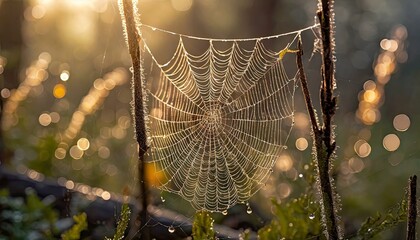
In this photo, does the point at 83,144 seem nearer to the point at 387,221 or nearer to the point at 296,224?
the point at 296,224

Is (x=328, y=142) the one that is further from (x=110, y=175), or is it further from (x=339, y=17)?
(x=339, y=17)

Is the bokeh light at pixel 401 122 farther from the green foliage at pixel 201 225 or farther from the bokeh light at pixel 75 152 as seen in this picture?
the green foliage at pixel 201 225

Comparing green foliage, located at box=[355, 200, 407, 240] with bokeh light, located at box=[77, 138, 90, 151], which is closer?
green foliage, located at box=[355, 200, 407, 240]

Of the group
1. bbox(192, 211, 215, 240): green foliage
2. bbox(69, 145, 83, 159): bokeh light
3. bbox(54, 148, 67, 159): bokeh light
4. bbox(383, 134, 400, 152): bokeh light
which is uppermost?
bbox(192, 211, 215, 240): green foliage

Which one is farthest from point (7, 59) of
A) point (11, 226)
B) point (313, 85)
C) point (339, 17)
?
point (339, 17)

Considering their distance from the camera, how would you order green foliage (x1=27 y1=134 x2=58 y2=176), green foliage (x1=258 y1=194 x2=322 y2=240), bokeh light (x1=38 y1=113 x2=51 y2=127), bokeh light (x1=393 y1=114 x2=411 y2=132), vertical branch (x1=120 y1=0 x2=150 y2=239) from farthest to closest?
bokeh light (x1=393 y1=114 x2=411 y2=132)
bokeh light (x1=38 y1=113 x2=51 y2=127)
green foliage (x1=27 y1=134 x2=58 y2=176)
green foliage (x1=258 y1=194 x2=322 y2=240)
vertical branch (x1=120 y1=0 x2=150 y2=239)

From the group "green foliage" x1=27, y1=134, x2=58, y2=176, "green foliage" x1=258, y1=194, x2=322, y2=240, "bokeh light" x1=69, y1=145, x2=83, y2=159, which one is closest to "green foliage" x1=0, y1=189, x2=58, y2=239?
"green foliage" x1=27, y1=134, x2=58, y2=176

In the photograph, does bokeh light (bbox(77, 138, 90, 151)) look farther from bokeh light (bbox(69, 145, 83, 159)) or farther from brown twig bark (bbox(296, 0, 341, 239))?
brown twig bark (bbox(296, 0, 341, 239))
